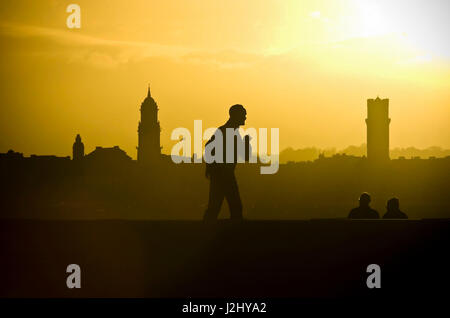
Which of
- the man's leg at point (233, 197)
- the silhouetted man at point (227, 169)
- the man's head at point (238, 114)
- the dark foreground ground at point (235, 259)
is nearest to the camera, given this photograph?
the dark foreground ground at point (235, 259)

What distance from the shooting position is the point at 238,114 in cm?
1234

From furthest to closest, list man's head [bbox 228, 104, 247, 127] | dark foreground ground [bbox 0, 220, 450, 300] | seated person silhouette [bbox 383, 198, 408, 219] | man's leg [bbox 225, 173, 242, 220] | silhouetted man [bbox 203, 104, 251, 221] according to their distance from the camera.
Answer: seated person silhouette [bbox 383, 198, 408, 219] < man's leg [bbox 225, 173, 242, 220] < man's head [bbox 228, 104, 247, 127] < silhouetted man [bbox 203, 104, 251, 221] < dark foreground ground [bbox 0, 220, 450, 300]

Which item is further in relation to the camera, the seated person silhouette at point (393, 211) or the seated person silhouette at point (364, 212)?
the seated person silhouette at point (364, 212)

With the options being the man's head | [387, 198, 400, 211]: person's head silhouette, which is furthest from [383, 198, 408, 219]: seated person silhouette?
the man's head

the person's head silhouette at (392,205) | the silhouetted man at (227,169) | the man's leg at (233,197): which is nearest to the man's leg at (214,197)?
the silhouetted man at (227,169)

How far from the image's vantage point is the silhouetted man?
39.9ft

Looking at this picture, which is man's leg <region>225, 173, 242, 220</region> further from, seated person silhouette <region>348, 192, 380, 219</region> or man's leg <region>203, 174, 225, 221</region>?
seated person silhouette <region>348, 192, 380, 219</region>

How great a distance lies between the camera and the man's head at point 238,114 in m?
12.3

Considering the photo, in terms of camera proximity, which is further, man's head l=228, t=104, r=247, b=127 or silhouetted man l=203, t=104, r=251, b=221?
man's head l=228, t=104, r=247, b=127

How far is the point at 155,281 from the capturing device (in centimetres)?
1067

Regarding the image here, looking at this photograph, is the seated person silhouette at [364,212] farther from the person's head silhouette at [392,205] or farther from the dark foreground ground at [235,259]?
the dark foreground ground at [235,259]

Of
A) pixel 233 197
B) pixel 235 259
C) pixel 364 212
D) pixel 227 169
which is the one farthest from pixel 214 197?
pixel 364 212

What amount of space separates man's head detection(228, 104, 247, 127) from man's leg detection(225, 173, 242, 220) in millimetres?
843
